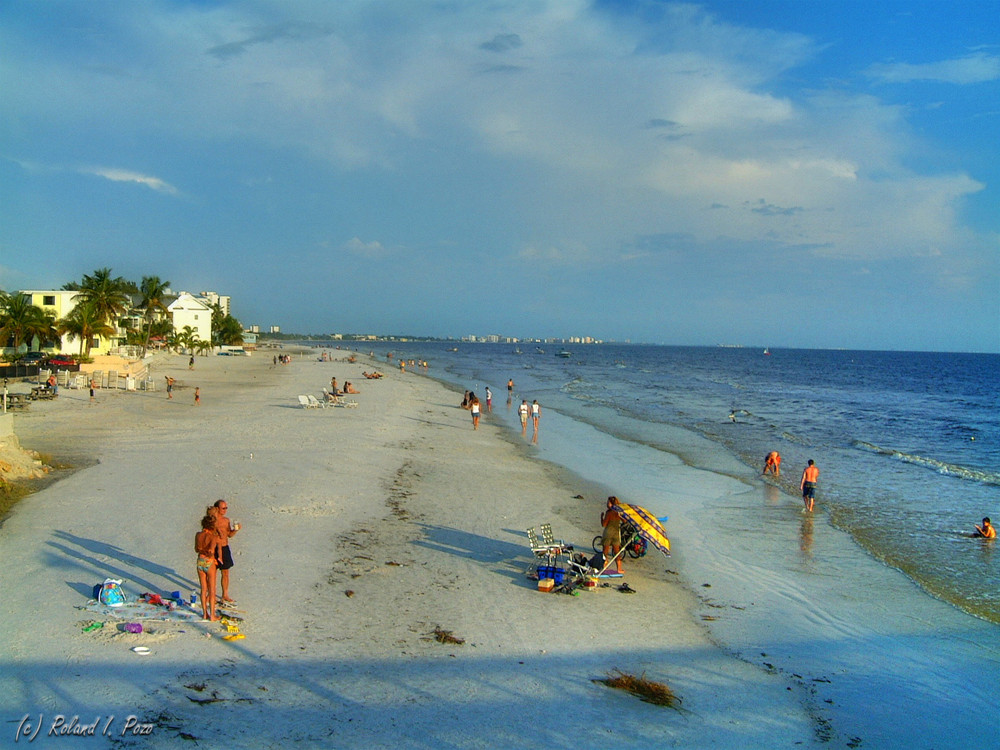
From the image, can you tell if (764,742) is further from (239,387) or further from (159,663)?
(239,387)

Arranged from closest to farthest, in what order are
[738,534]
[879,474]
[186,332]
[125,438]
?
1. [738,534]
2. [125,438]
3. [879,474]
4. [186,332]

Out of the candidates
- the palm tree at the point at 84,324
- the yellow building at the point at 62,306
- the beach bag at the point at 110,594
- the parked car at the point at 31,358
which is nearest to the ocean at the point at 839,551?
the beach bag at the point at 110,594

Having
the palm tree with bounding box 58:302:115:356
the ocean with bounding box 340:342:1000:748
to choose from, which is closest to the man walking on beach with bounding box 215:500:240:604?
the ocean with bounding box 340:342:1000:748

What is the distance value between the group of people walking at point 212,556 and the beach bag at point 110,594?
1.03 metres

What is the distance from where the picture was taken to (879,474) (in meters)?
23.8

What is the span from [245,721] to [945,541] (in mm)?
15038

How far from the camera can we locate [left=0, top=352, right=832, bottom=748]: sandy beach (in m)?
6.51

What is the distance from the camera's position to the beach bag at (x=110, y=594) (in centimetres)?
837

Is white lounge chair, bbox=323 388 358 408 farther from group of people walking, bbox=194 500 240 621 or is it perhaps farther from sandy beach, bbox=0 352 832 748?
group of people walking, bbox=194 500 240 621

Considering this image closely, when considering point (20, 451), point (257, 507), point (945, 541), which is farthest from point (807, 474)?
point (20, 451)

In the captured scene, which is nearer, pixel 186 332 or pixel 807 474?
pixel 807 474

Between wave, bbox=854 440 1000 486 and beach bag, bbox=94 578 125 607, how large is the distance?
84.4 ft

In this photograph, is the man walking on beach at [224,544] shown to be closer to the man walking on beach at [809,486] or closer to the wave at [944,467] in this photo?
the man walking on beach at [809,486]

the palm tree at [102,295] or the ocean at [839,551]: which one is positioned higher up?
the palm tree at [102,295]
